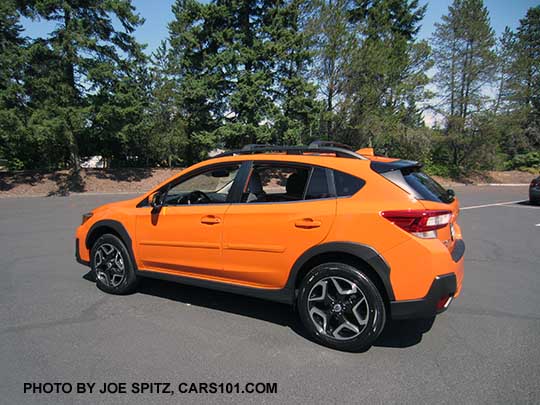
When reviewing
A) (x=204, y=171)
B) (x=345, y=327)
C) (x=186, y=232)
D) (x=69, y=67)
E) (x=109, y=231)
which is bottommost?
(x=345, y=327)

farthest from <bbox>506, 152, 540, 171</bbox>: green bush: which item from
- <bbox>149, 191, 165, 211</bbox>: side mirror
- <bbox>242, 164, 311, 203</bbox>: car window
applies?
<bbox>149, 191, 165, 211</bbox>: side mirror

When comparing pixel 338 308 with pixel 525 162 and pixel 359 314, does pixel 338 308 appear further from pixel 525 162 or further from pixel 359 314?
pixel 525 162

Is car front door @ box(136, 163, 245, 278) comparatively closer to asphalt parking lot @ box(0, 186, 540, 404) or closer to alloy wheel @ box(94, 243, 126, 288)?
alloy wheel @ box(94, 243, 126, 288)

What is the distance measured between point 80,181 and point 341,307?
19404 millimetres

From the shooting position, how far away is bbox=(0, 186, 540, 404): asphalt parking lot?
243 centimetres

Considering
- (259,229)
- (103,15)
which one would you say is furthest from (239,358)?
(103,15)

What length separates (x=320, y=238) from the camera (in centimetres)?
289

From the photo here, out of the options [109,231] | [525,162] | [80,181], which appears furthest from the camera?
[525,162]

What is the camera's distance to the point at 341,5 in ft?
74.7

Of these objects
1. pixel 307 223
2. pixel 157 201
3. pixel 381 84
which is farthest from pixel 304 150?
pixel 381 84

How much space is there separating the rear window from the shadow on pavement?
1299 mm

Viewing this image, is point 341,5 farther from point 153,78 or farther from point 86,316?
point 86,316

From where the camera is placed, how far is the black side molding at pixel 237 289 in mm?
3131

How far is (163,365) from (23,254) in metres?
4.66
